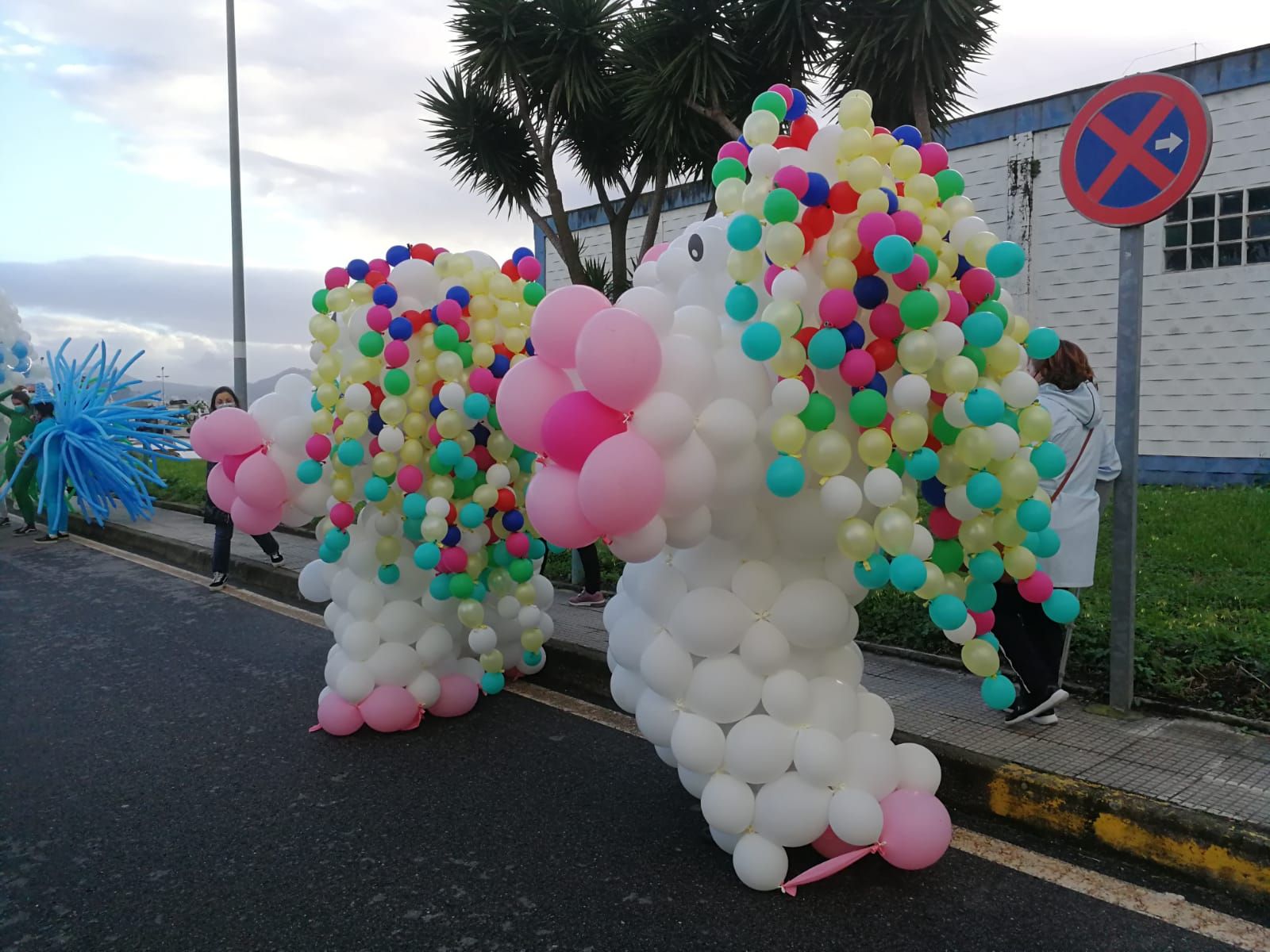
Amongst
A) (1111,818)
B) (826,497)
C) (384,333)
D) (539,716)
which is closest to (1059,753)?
(1111,818)

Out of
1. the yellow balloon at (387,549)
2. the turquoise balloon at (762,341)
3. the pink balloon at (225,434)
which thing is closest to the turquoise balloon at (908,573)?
the turquoise balloon at (762,341)

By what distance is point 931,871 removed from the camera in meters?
2.91

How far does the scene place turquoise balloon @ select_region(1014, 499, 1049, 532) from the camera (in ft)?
8.52

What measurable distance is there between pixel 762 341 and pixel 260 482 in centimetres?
236

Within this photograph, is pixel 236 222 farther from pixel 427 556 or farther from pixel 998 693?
pixel 998 693

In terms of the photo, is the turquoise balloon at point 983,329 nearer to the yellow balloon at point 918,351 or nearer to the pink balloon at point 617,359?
the yellow balloon at point 918,351

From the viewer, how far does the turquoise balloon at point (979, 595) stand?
2715mm

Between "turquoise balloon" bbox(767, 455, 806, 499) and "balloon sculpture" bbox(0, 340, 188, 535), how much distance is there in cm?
650

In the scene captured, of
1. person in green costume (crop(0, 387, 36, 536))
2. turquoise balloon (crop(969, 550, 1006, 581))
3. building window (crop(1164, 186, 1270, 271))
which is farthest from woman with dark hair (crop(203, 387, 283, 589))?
building window (crop(1164, 186, 1270, 271))

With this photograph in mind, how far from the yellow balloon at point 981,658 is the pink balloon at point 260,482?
9.12ft

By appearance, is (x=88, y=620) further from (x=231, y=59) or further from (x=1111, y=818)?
(x=231, y=59)

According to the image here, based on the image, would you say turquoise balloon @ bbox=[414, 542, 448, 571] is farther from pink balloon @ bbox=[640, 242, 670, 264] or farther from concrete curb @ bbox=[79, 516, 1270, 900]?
concrete curb @ bbox=[79, 516, 1270, 900]

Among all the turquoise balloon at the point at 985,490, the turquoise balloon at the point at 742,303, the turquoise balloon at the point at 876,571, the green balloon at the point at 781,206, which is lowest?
the turquoise balloon at the point at 876,571

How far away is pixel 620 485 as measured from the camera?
2332 millimetres
